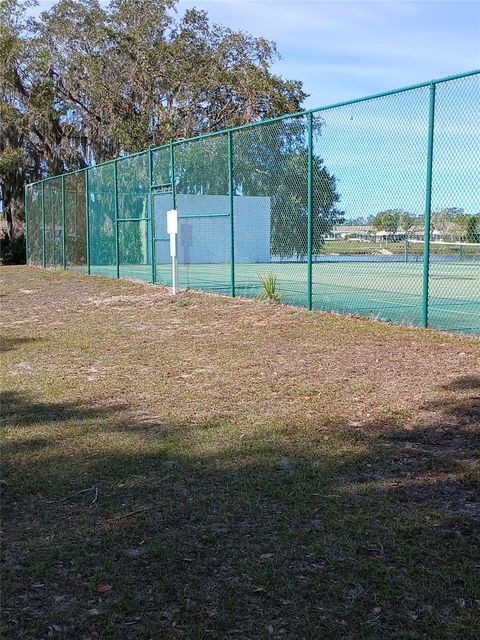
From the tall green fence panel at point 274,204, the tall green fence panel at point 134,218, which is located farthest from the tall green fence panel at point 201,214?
the tall green fence panel at point 134,218

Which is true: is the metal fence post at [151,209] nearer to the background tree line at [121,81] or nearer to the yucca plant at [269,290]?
the yucca plant at [269,290]

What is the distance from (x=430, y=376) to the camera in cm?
617

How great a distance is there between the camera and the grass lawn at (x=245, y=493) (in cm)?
272

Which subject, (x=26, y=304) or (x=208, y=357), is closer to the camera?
(x=208, y=357)

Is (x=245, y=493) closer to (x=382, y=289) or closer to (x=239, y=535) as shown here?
(x=239, y=535)

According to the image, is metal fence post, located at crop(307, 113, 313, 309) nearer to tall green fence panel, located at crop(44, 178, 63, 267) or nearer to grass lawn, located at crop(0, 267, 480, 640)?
grass lawn, located at crop(0, 267, 480, 640)

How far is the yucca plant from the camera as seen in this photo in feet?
36.9

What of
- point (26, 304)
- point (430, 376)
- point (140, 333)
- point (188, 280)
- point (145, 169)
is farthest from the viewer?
point (145, 169)

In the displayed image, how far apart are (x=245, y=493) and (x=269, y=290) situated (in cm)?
765

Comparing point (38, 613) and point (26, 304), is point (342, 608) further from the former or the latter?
point (26, 304)

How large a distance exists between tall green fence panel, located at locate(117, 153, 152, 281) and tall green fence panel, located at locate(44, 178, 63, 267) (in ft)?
18.0

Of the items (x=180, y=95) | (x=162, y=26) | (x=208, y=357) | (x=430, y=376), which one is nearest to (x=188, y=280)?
(x=208, y=357)

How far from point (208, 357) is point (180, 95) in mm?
22430

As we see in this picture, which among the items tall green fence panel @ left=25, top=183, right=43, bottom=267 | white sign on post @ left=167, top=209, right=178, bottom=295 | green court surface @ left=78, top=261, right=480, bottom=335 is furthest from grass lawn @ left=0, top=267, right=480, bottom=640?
tall green fence panel @ left=25, top=183, right=43, bottom=267
